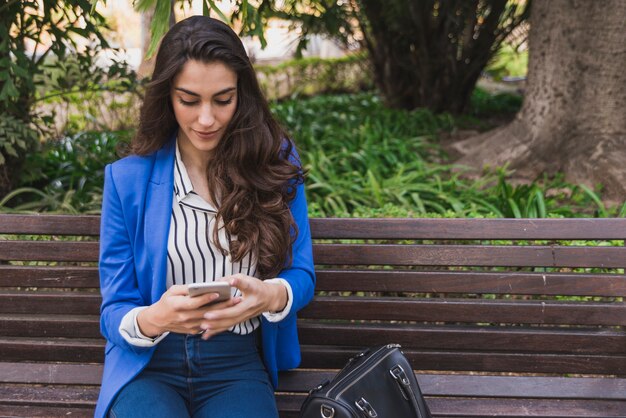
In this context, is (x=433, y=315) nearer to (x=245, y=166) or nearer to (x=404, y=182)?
(x=245, y=166)

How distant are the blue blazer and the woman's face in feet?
0.60

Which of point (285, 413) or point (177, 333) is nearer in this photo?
point (177, 333)

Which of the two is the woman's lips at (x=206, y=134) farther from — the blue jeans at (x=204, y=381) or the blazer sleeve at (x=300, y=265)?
the blue jeans at (x=204, y=381)

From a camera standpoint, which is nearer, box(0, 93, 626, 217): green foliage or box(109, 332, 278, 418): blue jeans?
box(109, 332, 278, 418): blue jeans

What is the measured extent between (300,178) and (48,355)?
4.25ft

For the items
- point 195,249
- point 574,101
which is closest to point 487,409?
point 195,249

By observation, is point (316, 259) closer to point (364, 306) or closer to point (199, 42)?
point (364, 306)

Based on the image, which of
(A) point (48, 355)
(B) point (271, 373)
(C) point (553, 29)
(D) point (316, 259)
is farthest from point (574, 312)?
(C) point (553, 29)

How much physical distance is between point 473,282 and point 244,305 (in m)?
1.07

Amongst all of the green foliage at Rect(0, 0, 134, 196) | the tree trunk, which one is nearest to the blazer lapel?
the green foliage at Rect(0, 0, 134, 196)

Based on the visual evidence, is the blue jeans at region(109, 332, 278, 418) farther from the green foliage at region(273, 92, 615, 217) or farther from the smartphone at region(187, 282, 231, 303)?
the green foliage at region(273, 92, 615, 217)

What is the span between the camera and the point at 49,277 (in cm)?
296

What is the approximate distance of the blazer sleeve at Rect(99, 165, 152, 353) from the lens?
7.60 ft

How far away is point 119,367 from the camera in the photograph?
2311 mm
